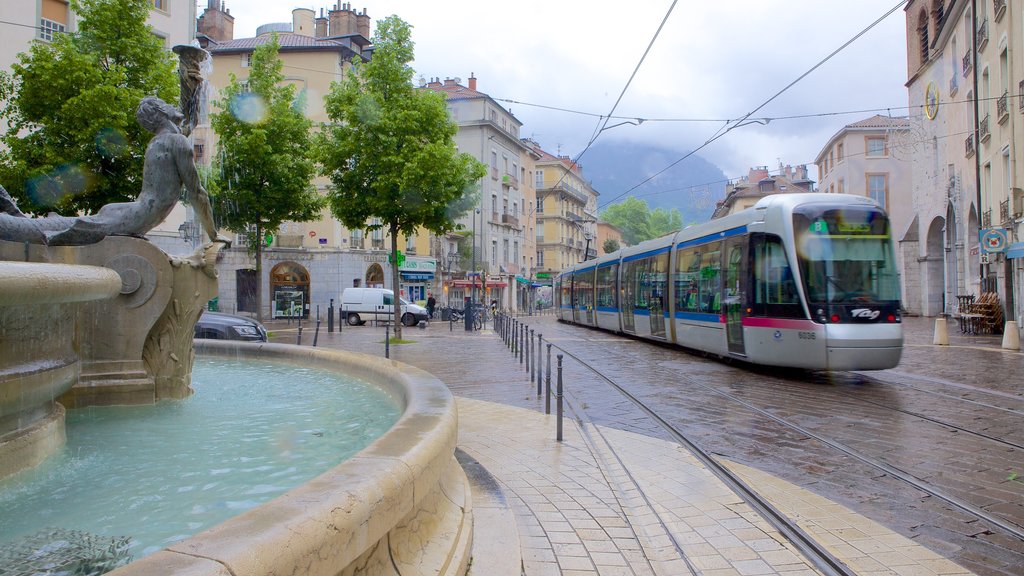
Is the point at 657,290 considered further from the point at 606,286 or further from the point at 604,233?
the point at 604,233

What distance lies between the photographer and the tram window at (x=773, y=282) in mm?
10922

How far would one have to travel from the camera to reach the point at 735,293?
41.2 feet

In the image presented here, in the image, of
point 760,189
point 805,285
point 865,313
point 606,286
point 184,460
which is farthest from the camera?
point 760,189

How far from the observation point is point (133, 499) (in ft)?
9.93

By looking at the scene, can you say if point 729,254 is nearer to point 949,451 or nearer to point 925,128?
point 949,451

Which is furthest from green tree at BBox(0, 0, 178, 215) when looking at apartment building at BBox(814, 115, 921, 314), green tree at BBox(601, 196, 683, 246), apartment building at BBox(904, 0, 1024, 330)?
green tree at BBox(601, 196, 683, 246)

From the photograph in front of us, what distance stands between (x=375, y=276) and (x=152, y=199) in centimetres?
3650

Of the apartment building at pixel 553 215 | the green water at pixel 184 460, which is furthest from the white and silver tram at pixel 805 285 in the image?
the apartment building at pixel 553 215

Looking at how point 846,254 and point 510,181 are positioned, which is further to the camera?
point 510,181

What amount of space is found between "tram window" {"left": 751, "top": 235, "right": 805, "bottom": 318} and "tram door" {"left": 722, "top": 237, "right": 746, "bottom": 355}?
429 mm

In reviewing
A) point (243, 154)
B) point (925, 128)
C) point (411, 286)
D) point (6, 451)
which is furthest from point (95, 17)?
point (925, 128)

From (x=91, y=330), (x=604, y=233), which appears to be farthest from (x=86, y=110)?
(x=604, y=233)

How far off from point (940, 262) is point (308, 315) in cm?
3210

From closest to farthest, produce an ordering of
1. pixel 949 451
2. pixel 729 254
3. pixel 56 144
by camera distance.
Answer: pixel 949 451 → pixel 729 254 → pixel 56 144
